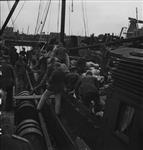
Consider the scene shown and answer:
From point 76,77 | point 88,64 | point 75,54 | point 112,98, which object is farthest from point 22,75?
point 112,98

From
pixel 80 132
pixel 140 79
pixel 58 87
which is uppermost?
pixel 140 79

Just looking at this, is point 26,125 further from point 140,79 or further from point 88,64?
point 140,79

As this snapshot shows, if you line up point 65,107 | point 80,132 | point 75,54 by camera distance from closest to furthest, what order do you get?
1. point 80,132
2. point 65,107
3. point 75,54

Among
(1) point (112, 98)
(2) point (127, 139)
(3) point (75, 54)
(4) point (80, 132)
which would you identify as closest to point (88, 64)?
(4) point (80, 132)

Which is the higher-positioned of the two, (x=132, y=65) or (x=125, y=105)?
(x=132, y=65)

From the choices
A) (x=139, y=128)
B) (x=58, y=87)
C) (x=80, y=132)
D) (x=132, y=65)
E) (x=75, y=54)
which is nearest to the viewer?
(x=139, y=128)

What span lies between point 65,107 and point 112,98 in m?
6.73

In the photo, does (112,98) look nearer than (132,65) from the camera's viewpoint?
No

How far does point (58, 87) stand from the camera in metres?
10.3

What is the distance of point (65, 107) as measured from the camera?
11.7 meters

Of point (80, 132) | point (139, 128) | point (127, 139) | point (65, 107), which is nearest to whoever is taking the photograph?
point (139, 128)

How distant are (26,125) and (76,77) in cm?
218

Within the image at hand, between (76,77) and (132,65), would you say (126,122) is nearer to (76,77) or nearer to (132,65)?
(132,65)

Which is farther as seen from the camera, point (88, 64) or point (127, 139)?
point (88, 64)
